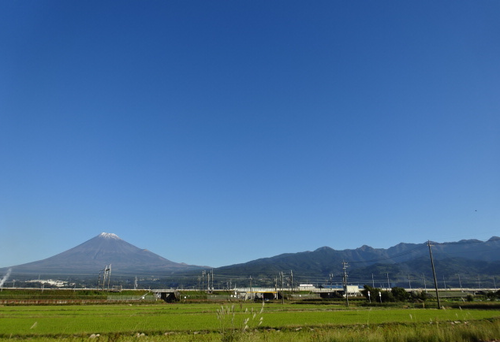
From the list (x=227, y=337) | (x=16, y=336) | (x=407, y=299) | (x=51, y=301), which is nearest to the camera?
(x=227, y=337)

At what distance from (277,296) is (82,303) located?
209 ft

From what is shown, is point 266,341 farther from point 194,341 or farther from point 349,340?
point 194,341

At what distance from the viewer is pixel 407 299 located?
75062 mm

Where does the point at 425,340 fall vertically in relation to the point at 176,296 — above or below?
above

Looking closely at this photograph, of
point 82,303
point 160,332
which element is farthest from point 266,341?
point 82,303

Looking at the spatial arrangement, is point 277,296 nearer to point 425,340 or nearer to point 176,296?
point 176,296

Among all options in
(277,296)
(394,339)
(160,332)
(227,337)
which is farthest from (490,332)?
(277,296)

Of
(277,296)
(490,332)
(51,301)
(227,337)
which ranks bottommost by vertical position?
(277,296)

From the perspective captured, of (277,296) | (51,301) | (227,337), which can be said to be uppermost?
(227,337)

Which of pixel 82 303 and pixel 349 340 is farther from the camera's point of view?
pixel 82 303

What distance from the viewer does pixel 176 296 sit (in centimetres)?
8788

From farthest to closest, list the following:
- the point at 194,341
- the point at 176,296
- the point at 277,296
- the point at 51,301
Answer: the point at 277,296 → the point at 176,296 → the point at 51,301 → the point at 194,341

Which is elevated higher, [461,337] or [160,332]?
[461,337]

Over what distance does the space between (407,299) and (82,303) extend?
219 ft
